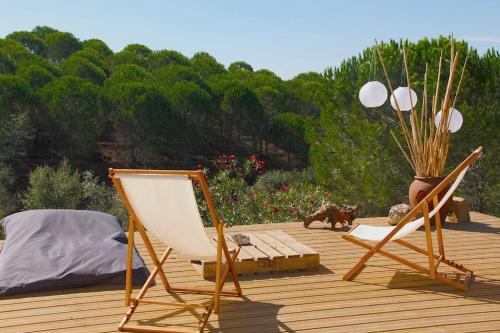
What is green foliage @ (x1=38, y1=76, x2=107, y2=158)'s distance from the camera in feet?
54.4

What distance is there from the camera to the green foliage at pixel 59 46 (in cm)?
2402

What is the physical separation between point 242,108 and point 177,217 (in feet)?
52.1

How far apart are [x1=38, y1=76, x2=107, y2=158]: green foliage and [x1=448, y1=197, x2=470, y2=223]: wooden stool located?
1265 centimetres

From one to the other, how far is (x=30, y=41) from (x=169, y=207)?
74.3ft

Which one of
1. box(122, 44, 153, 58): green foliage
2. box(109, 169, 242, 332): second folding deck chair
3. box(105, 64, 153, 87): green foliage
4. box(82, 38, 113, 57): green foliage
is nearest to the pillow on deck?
box(109, 169, 242, 332): second folding deck chair

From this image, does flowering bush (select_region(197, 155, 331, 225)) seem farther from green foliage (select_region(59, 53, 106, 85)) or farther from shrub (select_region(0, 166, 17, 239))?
green foliage (select_region(59, 53, 106, 85))

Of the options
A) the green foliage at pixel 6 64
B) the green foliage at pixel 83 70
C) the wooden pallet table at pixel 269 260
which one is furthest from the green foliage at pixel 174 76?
the wooden pallet table at pixel 269 260

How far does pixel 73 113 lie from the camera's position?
658 inches

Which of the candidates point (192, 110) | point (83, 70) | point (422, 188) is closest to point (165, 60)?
point (83, 70)

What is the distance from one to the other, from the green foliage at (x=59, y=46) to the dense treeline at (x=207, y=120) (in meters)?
0.04

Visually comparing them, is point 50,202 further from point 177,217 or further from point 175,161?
point 177,217

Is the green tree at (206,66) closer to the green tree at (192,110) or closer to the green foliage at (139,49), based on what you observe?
the green foliage at (139,49)

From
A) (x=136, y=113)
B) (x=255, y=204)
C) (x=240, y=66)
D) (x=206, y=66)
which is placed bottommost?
(x=255, y=204)

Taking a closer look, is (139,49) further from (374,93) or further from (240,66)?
(374,93)
